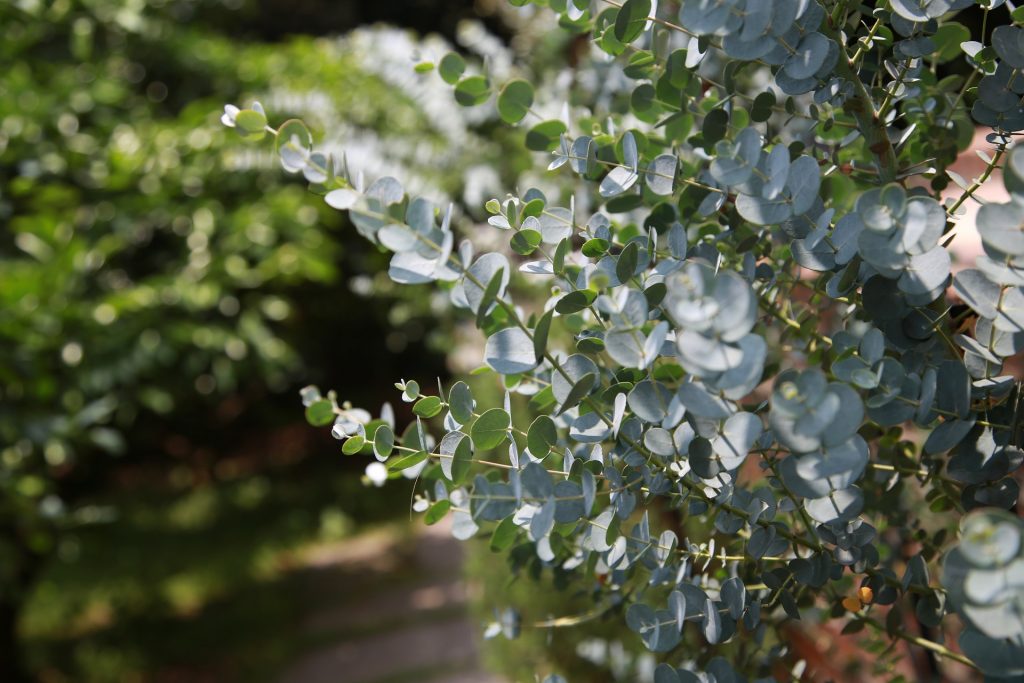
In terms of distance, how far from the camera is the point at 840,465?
1.78ft

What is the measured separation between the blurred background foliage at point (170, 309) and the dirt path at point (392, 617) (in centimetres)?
32

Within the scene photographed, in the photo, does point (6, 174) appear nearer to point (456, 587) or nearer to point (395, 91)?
point (395, 91)

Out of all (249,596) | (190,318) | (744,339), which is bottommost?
(249,596)

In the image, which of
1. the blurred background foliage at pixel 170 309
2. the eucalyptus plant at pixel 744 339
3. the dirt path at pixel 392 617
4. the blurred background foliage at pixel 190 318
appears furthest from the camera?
the dirt path at pixel 392 617

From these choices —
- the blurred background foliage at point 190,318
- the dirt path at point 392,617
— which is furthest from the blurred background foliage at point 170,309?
the dirt path at point 392,617

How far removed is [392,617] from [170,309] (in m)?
3.10

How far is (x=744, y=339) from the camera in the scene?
20.3 inches

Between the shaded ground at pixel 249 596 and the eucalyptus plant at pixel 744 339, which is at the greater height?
the eucalyptus plant at pixel 744 339

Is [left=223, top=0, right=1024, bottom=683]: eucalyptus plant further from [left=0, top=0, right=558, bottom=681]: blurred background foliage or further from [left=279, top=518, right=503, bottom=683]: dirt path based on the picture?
[left=279, top=518, right=503, bottom=683]: dirt path

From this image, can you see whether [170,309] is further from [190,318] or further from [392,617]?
[392,617]

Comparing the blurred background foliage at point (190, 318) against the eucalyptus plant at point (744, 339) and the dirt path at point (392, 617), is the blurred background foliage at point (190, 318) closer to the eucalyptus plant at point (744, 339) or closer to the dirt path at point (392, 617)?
the dirt path at point (392, 617)

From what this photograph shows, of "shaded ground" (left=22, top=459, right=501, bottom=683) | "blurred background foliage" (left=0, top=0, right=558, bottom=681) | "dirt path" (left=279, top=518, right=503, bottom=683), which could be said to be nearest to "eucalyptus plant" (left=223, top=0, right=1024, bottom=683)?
"blurred background foliage" (left=0, top=0, right=558, bottom=681)

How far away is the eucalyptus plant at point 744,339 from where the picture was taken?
52 cm

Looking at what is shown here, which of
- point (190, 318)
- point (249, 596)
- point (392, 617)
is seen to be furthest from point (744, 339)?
point (249, 596)
